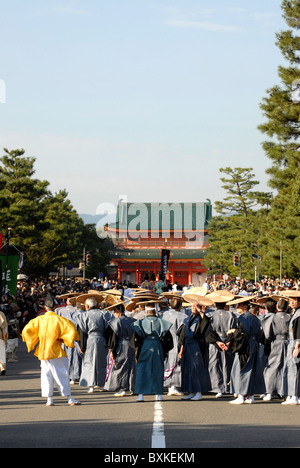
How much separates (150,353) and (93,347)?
1218 millimetres

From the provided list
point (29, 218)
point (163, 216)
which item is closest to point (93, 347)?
point (29, 218)

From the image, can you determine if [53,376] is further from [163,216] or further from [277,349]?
[163,216]

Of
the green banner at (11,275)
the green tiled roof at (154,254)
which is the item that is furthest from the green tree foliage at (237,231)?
the green banner at (11,275)

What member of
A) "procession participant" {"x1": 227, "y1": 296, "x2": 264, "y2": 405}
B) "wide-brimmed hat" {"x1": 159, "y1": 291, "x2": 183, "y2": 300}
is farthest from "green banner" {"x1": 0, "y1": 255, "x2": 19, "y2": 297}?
"procession participant" {"x1": 227, "y1": 296, "x2": 264, "y2": 405}

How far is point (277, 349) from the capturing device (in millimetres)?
11023

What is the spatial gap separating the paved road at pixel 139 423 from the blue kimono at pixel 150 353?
0.24 m

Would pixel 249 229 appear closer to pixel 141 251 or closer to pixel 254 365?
pixel 141 251

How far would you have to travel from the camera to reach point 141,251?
77125mm

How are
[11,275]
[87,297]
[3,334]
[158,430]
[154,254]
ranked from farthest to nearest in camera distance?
[154,254]
[11,275]
[3,334]
[87,297]
[158,430]

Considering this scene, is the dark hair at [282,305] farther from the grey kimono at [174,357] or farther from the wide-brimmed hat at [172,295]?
the wide-brimmed hat at [172,295]

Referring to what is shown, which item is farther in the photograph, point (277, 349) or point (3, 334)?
point (3, 334)

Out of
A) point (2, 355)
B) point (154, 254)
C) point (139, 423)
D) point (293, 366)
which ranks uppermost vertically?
point (154, 254)

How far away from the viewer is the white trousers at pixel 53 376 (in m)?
10.3

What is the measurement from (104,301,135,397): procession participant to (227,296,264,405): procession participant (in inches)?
60.6
